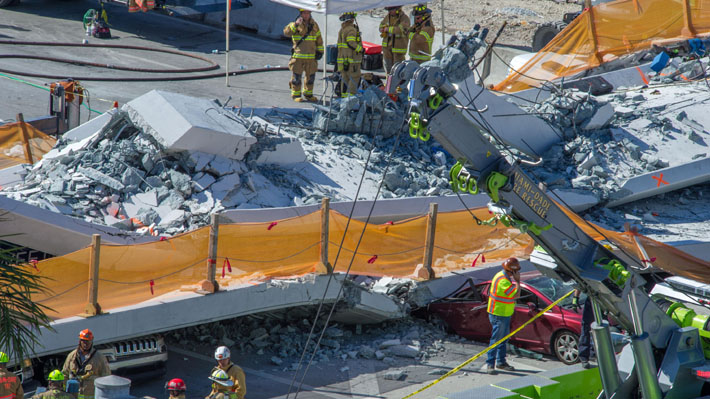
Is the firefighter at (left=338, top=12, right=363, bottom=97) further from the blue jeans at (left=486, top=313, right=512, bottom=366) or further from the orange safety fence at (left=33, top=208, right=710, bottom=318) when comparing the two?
the blue jeans at (left=486, top=313, right=512, bottom=366)

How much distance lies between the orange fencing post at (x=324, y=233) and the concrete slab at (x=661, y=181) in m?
7.46

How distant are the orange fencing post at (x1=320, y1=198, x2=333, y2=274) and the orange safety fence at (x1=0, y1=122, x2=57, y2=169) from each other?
21.8 feet

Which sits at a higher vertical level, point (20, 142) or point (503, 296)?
point (20, 142)

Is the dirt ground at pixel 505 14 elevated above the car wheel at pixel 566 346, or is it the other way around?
the dirt ground at pixel 505 14

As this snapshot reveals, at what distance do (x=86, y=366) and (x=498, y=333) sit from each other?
5304mm

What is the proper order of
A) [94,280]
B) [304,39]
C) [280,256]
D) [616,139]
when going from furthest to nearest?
[304,39] < [616,139] < [280,256] < [94,280]

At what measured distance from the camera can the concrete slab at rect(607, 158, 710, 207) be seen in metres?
17.3

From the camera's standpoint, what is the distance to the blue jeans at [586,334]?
11.4 metres

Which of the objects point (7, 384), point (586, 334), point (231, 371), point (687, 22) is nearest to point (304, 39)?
point (687, 22)

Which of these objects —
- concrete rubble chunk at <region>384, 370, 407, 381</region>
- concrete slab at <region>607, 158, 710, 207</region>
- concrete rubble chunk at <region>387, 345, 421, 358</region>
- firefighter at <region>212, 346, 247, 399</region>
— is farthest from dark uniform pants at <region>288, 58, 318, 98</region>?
firefighter at <region>212, 346, 247, 399</region>

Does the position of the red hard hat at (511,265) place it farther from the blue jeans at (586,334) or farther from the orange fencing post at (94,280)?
the orange fencing post at (94,280)

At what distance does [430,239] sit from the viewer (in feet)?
43.0

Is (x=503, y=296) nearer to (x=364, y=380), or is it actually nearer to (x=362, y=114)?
(x=364, y=380)

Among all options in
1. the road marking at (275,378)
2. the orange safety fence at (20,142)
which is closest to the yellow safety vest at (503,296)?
the road marking at (275,378)
